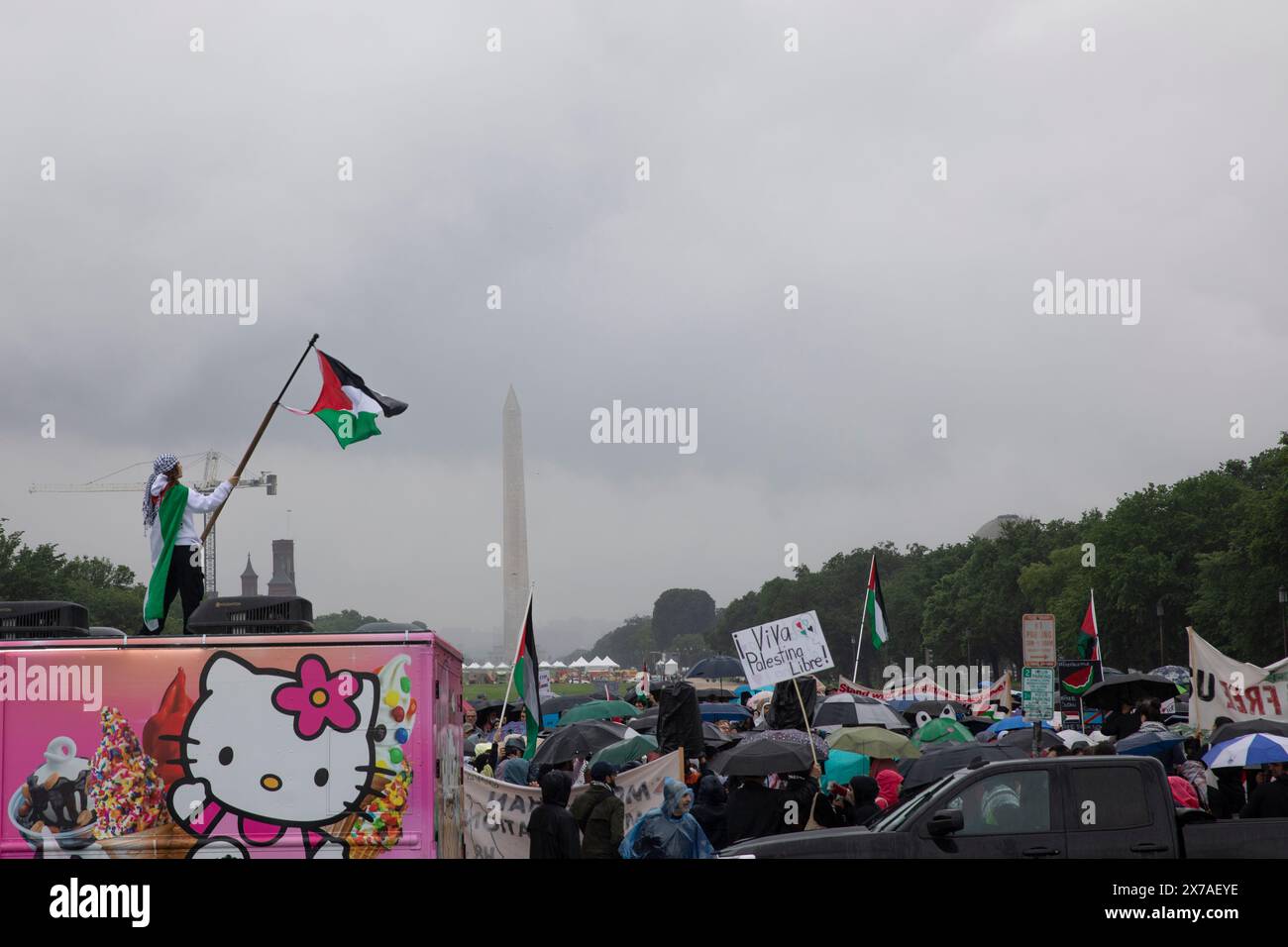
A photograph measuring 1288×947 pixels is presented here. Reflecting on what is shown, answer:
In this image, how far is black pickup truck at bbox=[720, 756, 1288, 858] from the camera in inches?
402

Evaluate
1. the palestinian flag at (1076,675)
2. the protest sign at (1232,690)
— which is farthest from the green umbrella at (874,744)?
the palestinian flag at (1076,675)

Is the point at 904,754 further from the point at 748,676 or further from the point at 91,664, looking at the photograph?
the point at 91,664

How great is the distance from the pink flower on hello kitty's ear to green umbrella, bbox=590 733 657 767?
6.81 metres

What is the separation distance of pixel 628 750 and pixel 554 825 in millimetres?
6079

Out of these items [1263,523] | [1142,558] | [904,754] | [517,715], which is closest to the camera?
[904,754]

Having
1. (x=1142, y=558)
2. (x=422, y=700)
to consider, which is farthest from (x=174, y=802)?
(x=1142, y=558)

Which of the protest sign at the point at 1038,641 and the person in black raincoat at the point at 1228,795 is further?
the protest sign at the point at 1038,641

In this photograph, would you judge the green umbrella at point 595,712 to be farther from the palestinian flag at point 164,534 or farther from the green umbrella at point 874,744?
the palestinian flag at point 164,534

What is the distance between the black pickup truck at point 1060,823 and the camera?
10.2m

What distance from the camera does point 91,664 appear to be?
10.3 metres

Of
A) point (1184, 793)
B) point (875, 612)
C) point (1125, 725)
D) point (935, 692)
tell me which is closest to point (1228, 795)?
point (1184, 793)

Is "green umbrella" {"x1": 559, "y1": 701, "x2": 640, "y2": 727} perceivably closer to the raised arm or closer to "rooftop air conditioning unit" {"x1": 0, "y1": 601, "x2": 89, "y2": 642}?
the raised arm

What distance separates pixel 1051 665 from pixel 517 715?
57.7 feet

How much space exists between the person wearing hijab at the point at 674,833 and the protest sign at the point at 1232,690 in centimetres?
1299
